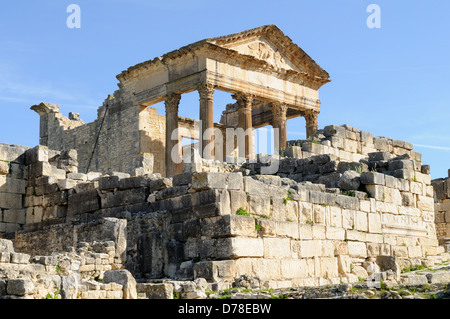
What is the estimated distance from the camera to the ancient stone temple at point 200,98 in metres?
29.2

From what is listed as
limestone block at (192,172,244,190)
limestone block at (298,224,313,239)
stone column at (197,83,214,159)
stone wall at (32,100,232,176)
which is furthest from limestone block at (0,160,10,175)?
stone wall at (32,100,232,176)

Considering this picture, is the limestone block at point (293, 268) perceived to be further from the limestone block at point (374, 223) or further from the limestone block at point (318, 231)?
the limestone block at point (374, 223)

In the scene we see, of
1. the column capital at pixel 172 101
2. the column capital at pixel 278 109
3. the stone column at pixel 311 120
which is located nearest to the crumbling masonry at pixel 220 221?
the column capital at pixel 172 101

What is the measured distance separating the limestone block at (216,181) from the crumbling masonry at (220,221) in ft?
0.06

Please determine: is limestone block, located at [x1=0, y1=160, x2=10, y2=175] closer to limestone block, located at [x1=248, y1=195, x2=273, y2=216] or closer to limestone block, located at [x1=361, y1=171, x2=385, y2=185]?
limestone block, located at [x1=248, y1=195, x2=273, y2=216]

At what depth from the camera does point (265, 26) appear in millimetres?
31359

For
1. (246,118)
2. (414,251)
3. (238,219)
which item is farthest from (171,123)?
(238,219)

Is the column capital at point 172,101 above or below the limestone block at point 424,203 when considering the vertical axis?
above

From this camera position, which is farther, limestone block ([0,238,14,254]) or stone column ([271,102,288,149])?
stone column ([271,102,288,149])

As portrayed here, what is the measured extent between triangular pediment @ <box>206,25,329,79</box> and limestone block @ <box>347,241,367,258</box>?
1603 centimetres

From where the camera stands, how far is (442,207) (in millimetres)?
22188

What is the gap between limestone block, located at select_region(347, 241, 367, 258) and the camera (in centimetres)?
1416

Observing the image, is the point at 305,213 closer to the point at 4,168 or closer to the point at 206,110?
the point at 4,168

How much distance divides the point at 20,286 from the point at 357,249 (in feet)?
26.1
